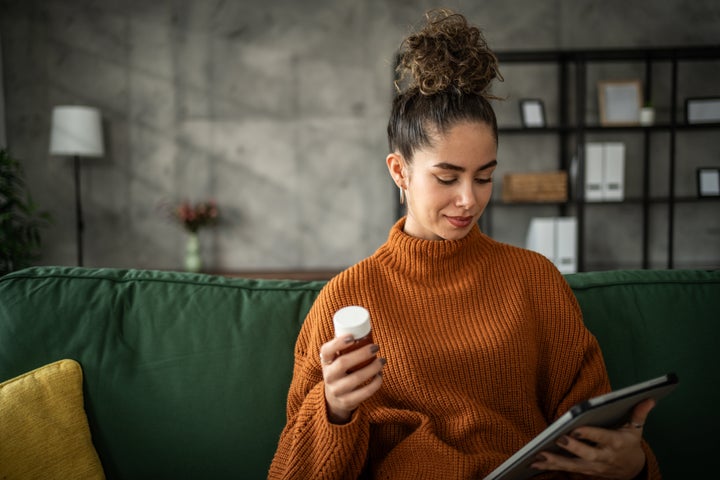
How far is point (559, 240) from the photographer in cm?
358

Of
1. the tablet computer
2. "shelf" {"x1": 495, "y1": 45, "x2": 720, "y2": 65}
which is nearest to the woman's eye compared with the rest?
A: the tablet computer

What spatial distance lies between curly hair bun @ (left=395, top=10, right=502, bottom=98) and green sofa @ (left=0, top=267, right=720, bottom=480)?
575 mm

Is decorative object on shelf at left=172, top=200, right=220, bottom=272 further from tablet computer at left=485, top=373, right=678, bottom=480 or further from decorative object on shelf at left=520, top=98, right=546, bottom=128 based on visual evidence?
tablet computer at left=485, top=373, right=678, bottom=480

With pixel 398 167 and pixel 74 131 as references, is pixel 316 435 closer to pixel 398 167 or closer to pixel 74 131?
pixel 398 167

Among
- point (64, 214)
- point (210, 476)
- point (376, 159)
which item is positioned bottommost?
point (210, 476)

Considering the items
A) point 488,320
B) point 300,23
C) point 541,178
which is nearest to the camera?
point 488,320

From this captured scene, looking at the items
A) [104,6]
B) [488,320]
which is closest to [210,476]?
[488,320]

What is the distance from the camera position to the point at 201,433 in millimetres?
1191

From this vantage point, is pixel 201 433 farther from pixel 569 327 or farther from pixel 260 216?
pixel 260 216

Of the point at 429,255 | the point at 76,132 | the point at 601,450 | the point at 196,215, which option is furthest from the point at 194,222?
the point at 601,450

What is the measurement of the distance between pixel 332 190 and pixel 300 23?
1271mm

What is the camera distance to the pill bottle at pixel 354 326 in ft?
2.45

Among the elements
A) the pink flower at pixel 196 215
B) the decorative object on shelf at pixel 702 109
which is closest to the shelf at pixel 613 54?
the decorative object on shelf at pixel 702 109

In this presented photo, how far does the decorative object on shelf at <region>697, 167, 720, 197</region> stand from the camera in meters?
3.79
